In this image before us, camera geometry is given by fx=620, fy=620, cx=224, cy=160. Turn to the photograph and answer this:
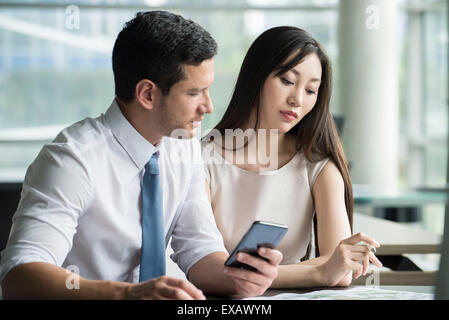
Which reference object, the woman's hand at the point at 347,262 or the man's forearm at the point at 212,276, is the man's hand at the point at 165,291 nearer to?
the man's forearm at the point at 212,276

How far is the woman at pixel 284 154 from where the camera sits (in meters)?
1.49

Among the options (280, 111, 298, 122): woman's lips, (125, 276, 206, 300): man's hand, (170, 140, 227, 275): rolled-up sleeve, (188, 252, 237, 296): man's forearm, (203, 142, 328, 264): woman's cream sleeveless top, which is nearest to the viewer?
(125, 276, 206, 300): man's hand

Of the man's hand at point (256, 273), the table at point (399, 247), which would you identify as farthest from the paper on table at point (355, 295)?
the table at point (399, 247)

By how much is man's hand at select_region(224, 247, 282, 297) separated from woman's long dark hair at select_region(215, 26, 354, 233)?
0.57 m

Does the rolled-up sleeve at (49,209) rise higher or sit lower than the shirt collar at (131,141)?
lower

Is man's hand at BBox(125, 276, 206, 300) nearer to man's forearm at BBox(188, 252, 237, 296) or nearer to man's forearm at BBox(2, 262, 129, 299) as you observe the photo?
man's forearm at BBox(2, 262, 129, 299)

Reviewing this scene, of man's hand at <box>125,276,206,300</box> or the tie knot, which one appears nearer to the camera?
man's hand at <box>125,276,206,300</box>

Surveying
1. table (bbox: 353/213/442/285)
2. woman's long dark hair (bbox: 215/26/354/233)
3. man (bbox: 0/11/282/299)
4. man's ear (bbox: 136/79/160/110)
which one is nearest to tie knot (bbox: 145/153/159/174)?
man (bbox: 0/11/282/299)

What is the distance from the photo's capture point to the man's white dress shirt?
1.05 meters

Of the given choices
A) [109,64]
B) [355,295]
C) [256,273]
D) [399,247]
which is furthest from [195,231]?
[109,64]

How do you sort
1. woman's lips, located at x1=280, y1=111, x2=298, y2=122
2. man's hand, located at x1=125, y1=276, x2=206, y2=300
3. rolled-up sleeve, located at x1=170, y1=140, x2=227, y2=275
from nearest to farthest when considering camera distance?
man's hand, located at x1=125, y1=276, x2=206, y2=300, rolled-up sleeve, located at x1=170, y1=140, x2=227, y2=275, woman's lips, located at x1=280, y1=111, x2=298, y2=122

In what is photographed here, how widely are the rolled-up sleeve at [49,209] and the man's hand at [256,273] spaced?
0.96 feet

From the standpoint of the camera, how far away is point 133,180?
4.00 feet

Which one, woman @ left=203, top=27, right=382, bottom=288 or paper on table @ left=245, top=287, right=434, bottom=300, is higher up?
woman @ left=203, top=27, right=382, bottom=288
